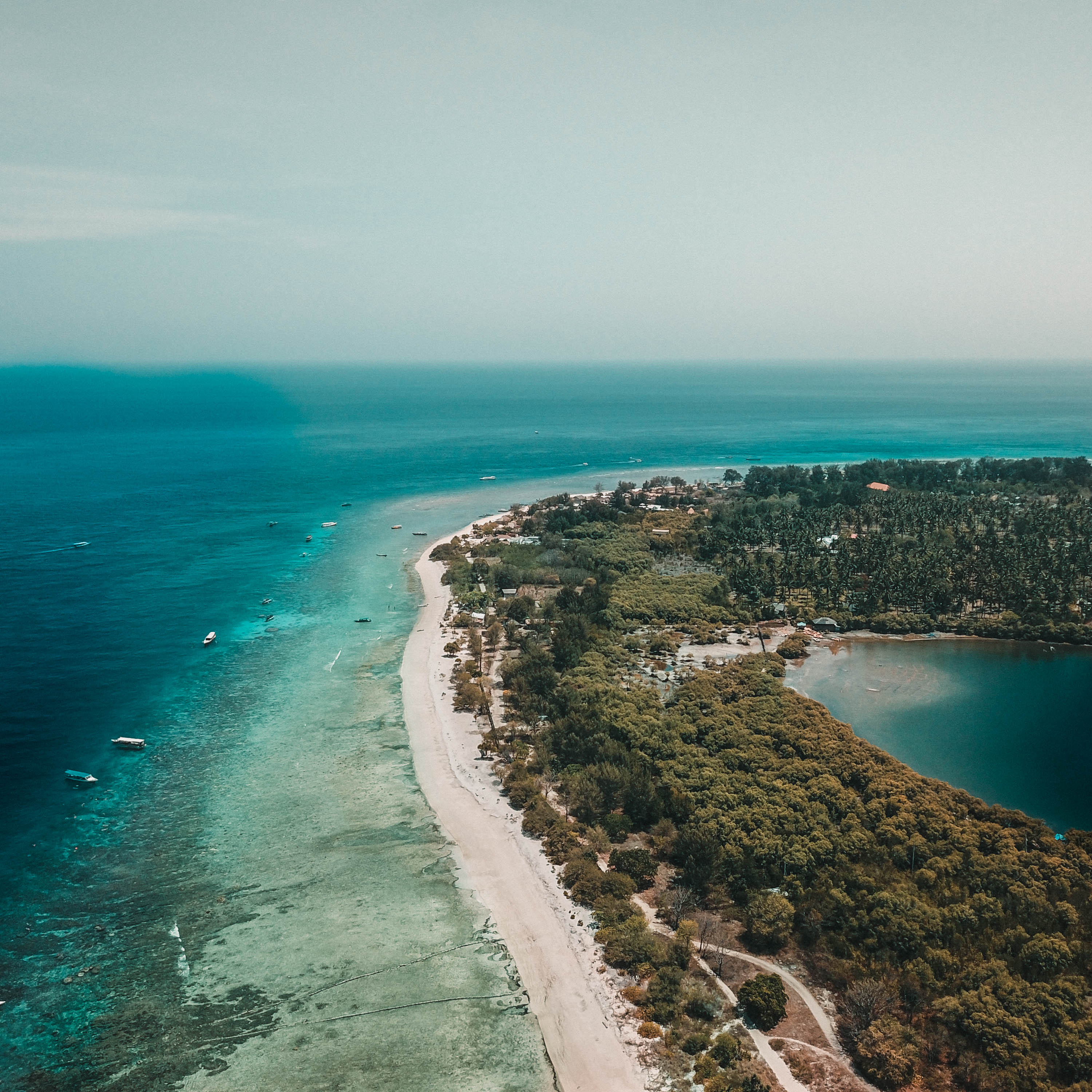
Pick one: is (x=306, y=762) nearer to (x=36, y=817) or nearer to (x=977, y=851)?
(x=36, y=817)

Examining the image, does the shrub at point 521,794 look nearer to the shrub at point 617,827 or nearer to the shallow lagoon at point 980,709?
the shrub at point 617,827

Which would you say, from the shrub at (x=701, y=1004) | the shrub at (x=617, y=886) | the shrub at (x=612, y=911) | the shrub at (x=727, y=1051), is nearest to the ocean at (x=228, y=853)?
the shrub at (x=612, y=911)

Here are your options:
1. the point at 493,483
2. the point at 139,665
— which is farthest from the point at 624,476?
the point at 139,665

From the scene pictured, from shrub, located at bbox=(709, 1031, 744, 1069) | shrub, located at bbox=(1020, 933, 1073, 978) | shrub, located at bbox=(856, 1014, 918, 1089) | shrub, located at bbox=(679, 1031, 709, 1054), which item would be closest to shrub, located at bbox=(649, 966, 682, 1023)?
shrub, located at bbox=(679, 1031, 709, 1054)

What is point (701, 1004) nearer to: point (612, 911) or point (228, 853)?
point (612, 911)

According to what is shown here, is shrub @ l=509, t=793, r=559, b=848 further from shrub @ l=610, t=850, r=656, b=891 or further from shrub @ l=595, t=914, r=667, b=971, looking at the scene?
shrub @ l=595, t=914, r=667, b=971
